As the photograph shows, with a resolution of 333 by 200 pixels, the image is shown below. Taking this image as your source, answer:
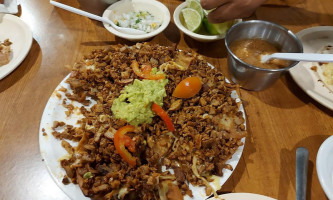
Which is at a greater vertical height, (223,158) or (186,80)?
(186,80)

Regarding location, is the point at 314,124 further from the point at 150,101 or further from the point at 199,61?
the point at 150,101

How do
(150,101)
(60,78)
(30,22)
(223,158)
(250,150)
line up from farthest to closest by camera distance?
(30,22), (60,78), (250,150), (150,101), (223,158)

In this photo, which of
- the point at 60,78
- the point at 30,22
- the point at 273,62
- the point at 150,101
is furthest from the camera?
the point at 30,22

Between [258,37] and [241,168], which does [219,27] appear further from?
[241,168]

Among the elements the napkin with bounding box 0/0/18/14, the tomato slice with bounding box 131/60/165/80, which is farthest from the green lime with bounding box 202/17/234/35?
the napkin with bounding box 0/0/18/14

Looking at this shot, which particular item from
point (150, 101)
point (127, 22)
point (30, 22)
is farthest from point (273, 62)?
point (30, 22)

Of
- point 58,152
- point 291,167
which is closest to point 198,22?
point 291,167

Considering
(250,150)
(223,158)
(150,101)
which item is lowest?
(250,150)

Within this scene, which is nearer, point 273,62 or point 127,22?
point 273,62

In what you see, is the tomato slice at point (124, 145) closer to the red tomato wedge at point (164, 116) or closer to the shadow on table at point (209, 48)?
the red tomato wedge at point (164, 116)
